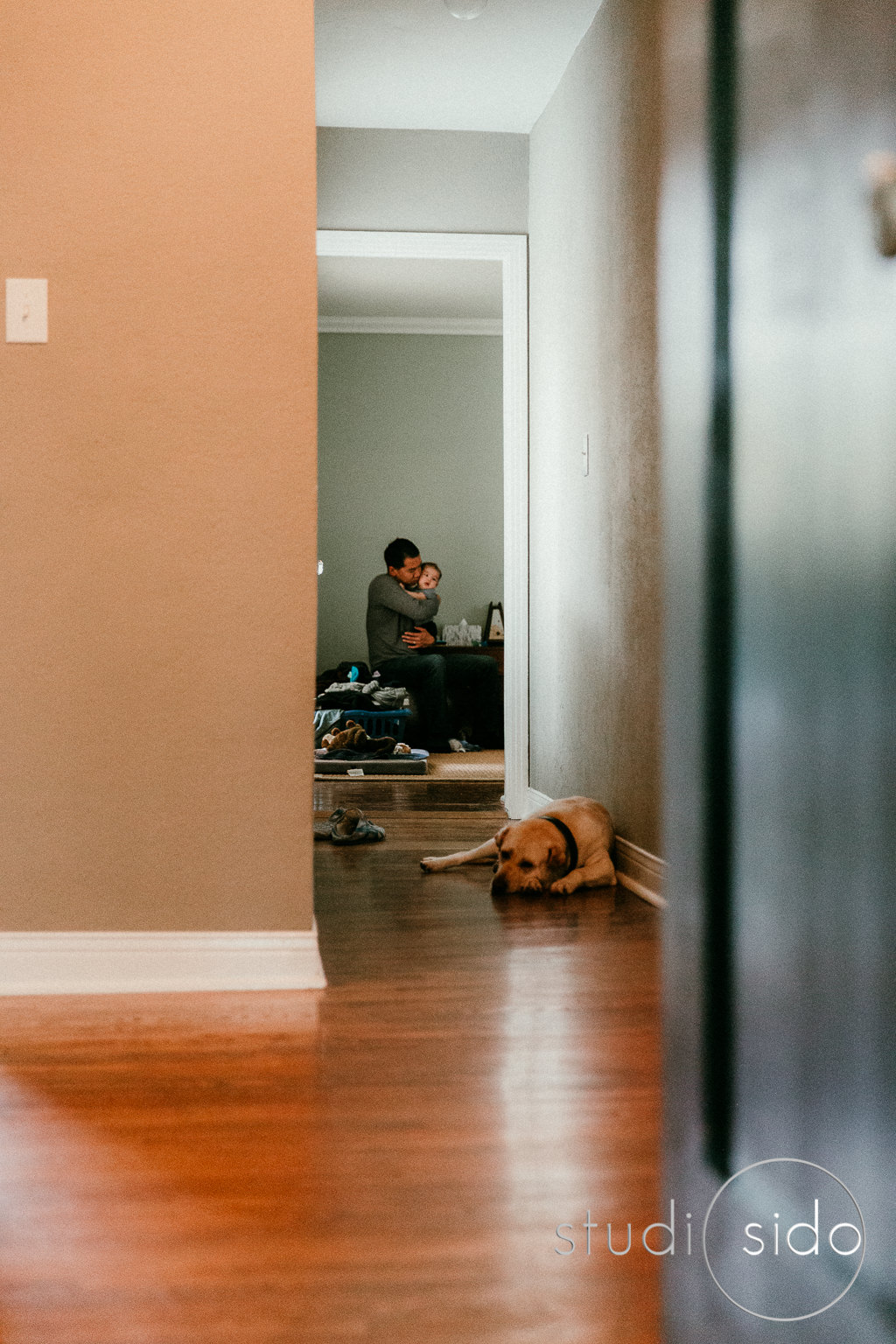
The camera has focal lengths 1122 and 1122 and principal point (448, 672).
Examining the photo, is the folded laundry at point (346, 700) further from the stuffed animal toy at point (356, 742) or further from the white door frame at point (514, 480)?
the white door frame at point (514, 480)

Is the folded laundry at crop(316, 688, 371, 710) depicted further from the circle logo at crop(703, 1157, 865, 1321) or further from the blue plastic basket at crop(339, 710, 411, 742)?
the circle logo at crop(703, 1157, 865, 1321)

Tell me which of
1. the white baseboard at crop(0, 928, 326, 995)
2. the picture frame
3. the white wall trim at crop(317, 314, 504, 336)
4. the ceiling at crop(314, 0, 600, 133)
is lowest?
the white baseboard at crop(0, 928, 326, 995)

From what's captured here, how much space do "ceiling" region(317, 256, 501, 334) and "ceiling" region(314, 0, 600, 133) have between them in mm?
1524

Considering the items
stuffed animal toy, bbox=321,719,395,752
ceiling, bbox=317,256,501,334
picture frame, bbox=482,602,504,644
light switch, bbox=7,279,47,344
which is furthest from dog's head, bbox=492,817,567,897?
picture frame, bbox=482,602,504,644

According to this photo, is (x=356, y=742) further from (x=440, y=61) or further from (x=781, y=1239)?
(x=781, y=1239)

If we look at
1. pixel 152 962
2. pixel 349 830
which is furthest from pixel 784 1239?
pixel 349 830

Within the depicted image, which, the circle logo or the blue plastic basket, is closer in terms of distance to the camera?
the circle logo

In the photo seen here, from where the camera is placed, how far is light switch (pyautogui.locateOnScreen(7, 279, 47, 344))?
198 centimetres

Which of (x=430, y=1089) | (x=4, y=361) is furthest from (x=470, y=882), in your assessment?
(x=4, y=361)

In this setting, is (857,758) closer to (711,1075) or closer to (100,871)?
(711,1075)

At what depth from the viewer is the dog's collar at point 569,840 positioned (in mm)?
3014

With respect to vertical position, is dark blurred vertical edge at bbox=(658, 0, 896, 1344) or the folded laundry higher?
dark blurred vertical edge at bbox=(658, 0, 896, 1344)

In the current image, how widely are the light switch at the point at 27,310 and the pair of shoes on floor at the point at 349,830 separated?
2.06 m

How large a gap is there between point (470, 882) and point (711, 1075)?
2.59 metres
